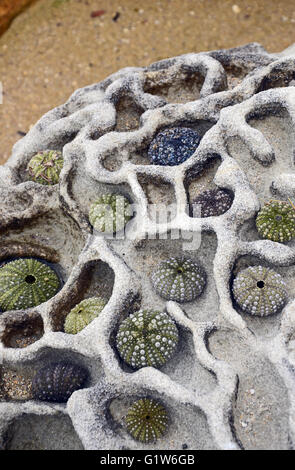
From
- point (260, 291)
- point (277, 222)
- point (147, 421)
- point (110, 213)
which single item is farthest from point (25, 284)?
point (277, 222)

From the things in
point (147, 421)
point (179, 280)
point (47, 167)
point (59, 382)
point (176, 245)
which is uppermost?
point (47, 167)

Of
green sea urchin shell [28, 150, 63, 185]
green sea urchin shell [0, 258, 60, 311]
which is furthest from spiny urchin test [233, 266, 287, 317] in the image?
green sea urchin shell [28, 150, 63, 185]

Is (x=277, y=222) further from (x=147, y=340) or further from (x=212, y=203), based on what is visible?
(x=147, y=340)

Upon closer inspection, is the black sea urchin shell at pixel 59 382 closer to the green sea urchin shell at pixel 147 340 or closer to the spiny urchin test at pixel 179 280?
the green sea urchin shell at pixel 147 340

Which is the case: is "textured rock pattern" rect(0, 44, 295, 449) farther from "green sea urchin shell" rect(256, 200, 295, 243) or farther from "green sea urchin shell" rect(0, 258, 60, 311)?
"green sea urchin shell" rect(0, 258, 60, 311)

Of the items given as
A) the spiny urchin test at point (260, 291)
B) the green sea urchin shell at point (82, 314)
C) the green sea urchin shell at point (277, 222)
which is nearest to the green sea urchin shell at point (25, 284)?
the green sea urchin shell at point (82, 314)

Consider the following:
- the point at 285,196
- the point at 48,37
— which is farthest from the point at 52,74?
the point at 285,196
